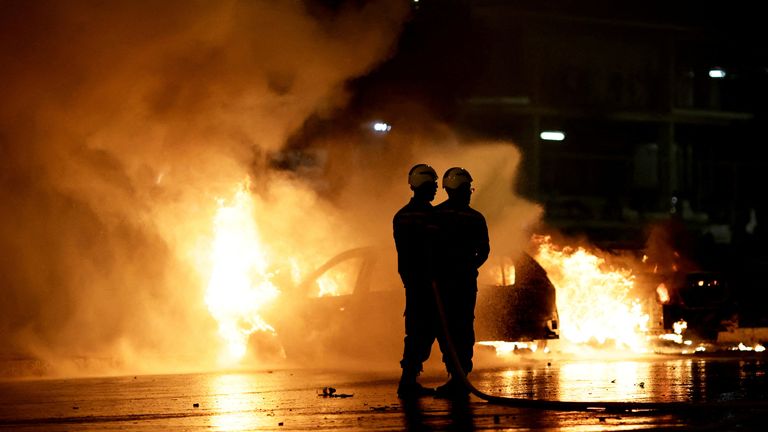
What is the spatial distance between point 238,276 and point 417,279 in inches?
253

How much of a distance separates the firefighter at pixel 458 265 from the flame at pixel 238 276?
18.7ft

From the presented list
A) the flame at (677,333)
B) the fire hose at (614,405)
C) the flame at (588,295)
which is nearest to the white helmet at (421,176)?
the fire hose at (614,405)

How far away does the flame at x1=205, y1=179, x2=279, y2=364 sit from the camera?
54.1 ft

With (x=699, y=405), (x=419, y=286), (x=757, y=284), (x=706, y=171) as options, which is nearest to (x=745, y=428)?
(x=699, y=405)

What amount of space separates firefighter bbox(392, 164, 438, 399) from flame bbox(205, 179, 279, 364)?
18.3 ft

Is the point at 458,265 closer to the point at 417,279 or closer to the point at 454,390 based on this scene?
the point at 417,279

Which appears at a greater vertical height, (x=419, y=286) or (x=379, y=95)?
(x=379, y=95)

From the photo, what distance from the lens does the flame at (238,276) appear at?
16484mm

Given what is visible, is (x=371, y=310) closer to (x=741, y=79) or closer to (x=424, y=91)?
(x=424, y=91)

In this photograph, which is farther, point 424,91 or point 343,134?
point 424,91

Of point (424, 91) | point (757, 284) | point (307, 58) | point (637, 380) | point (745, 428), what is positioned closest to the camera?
point (745, 428)

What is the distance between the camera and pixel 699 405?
29.9ft

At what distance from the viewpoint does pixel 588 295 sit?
17.5 metres

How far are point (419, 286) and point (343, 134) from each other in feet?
43.5
